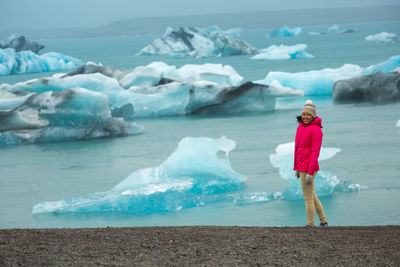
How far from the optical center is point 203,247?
3.00 meters

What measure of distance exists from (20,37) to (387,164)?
3002cm

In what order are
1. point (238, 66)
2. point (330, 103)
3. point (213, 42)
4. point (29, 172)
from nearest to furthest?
1. point (29, 172)
2. point (330, 103)
3. point (238, 66)
4. point (213, 42)

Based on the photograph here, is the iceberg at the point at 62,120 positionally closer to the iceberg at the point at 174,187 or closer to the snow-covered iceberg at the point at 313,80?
the iceberg at the point at 174,187

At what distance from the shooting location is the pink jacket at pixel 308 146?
11.8ft

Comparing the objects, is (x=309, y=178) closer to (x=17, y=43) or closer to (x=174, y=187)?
(x=174, y=187)

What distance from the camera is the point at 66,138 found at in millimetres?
10375

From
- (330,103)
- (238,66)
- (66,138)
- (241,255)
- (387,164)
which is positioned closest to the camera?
(241,255)

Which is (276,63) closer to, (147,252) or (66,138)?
(66,138)

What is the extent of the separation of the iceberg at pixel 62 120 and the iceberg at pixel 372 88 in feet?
17.8

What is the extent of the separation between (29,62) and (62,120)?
59.7 feet

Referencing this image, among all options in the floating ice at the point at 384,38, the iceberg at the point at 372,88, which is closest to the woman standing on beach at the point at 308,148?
the iceberg at the point at 372,88

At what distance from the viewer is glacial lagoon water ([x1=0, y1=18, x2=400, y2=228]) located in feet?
→ 17.6

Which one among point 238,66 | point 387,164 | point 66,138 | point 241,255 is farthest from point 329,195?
point 238,66

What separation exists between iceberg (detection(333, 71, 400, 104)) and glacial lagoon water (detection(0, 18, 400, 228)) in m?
0.68
